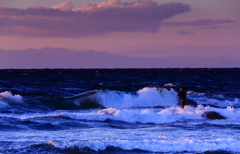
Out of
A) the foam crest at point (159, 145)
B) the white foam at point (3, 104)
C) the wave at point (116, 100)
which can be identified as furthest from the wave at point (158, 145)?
the wave at point (116, 100)

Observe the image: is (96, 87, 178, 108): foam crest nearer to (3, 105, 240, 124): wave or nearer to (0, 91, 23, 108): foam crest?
(0, 91, 23, 108): foam crest

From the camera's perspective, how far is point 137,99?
76.7 feet

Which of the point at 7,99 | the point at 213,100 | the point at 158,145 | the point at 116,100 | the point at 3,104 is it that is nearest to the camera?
the point at 158,145

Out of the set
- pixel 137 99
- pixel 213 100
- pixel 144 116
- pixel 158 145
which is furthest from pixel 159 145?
pixel 213 100

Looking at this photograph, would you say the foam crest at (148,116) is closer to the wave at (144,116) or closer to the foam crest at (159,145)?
the wave at (144,116)

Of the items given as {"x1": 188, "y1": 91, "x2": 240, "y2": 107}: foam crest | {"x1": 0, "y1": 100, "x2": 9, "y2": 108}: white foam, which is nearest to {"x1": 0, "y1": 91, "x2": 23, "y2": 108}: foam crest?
{"x1": 0, "y1": 100, "x2": 9, "y2": 108}: white foam

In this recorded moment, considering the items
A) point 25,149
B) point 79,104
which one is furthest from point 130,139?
point 79,104

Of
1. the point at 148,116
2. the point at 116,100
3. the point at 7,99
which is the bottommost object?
the point at 116,100

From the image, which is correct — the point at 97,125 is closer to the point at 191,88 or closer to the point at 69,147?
the point at 69,147

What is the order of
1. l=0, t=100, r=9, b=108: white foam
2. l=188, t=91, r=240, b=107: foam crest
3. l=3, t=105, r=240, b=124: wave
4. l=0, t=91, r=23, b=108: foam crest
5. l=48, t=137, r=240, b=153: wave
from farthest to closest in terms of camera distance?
1. l=188, t=91, r=240, b=107: foam crest
2. l=0, t=91, r=23, b=108: foam crest
3. l=0, t=100, r=9, b=108: white foam
4. l=3, t=105, r=240, b=124: wave
5. l=48, t=137, r=240, b=153: wave

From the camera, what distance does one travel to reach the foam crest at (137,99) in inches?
884

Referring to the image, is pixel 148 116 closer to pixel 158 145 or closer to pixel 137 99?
pixel 158 145

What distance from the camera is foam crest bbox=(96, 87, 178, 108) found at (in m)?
22.5

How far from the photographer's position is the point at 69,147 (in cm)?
854
